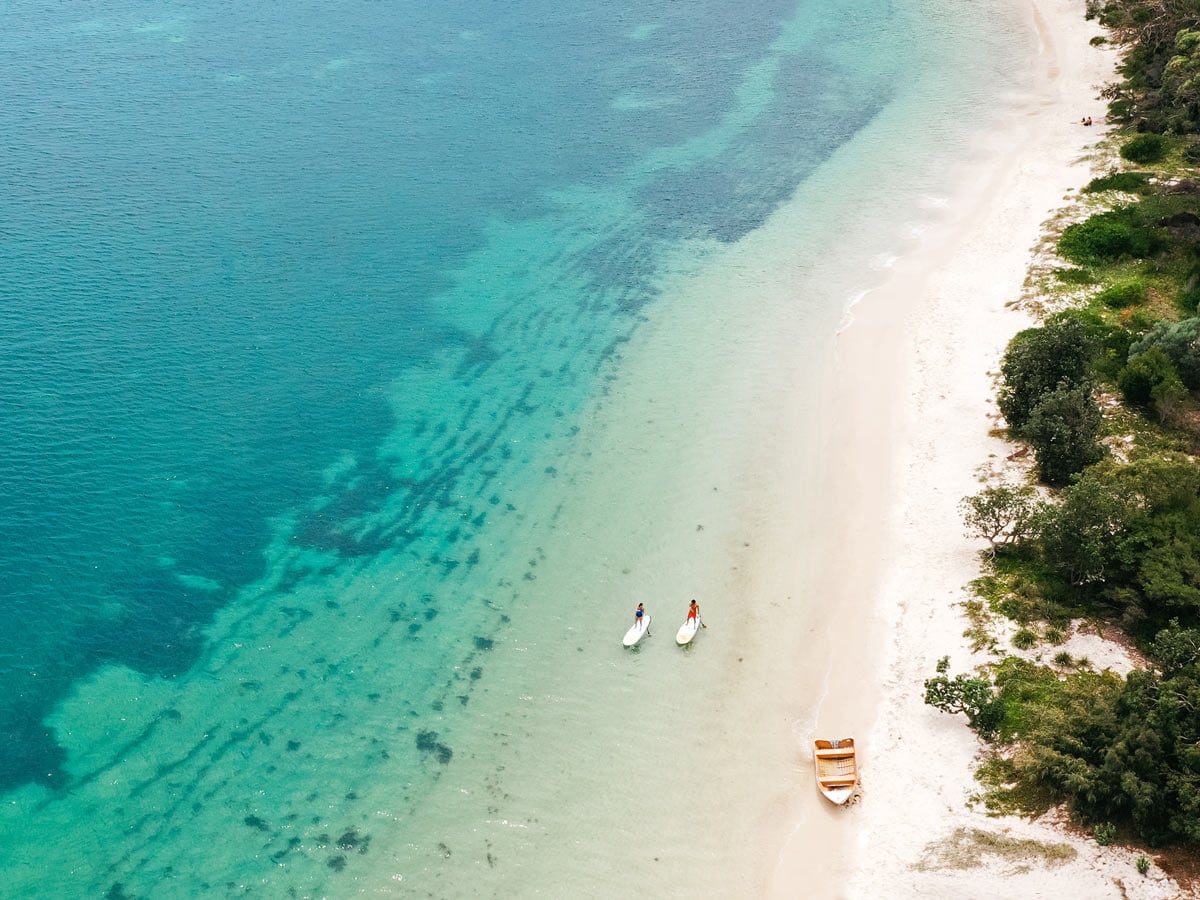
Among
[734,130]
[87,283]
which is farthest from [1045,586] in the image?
[87,283]

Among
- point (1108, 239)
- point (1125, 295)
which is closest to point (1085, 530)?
point (1125, 295)

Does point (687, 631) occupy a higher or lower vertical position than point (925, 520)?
lower

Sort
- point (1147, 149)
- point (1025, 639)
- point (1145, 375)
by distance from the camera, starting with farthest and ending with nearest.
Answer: point (1147, 149) → point (1145, 375) → point (1025, 639)

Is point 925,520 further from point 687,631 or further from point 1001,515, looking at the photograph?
point 687,631

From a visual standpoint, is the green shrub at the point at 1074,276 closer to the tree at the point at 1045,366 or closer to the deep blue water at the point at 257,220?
the tree at the point at 1045,366

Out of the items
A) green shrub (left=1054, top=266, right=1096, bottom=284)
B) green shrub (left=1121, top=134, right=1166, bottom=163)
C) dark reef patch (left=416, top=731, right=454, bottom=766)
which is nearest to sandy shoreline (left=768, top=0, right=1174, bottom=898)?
green shrub (left=1054, top=266, right=1096, bottom=284)

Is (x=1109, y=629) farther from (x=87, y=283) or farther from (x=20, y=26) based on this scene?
(x=20, y=26)

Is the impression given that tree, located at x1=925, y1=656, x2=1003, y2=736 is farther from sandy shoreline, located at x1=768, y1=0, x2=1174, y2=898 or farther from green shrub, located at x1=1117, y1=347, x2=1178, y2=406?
green shrub, located at x1=1117, y1=347, x2=1178, y2=406
